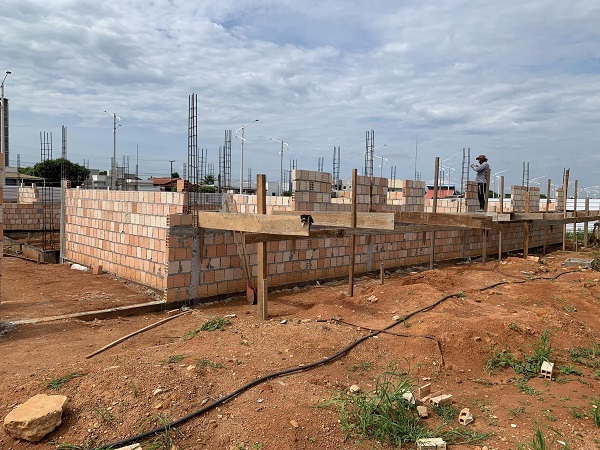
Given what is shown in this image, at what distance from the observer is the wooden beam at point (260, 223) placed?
521 cm

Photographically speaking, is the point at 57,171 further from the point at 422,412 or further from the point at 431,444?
the point at 431,444

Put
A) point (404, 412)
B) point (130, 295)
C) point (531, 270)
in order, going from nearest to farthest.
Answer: point (404, 412) < point (130, 295) < point (531, 270)

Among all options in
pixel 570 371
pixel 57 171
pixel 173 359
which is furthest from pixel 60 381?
pixel 57 171

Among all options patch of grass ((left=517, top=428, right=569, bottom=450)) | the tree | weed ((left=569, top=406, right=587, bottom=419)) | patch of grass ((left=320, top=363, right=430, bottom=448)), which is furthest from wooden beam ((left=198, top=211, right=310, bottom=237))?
the tree

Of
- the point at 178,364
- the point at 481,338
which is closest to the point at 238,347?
the point at 178,364

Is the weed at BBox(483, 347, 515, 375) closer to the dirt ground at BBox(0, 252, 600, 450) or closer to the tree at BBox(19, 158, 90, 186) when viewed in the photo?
the dirt ground at BBox(0, 252, 600, 450)

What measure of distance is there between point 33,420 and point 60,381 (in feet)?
2.33

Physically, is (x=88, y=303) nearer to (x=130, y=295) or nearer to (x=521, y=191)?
(x=130, y=295)

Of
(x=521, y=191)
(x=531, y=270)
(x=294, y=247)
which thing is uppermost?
(x=521, y=191)

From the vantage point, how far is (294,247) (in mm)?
9078

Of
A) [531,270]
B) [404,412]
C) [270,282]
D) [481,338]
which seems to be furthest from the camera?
[531,270]

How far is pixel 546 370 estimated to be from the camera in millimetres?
4750

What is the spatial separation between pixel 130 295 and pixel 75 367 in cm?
386

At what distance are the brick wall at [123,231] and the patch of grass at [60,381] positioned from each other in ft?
11.0
